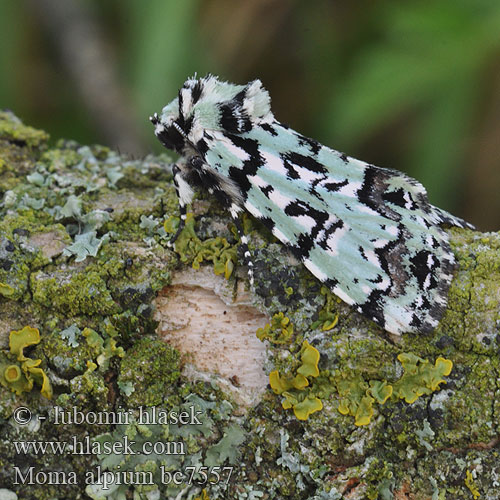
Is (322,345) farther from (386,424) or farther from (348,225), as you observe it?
(348,225)

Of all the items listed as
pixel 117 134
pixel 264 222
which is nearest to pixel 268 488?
pixel 264 222

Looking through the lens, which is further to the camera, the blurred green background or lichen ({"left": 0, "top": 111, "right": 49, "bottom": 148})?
the blurred green background

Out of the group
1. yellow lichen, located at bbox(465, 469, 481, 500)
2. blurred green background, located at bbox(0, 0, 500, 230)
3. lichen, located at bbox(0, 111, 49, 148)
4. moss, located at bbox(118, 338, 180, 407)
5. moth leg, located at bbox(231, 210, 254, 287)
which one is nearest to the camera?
yellow lichen, located at bbox(465, 469, 481, 500)

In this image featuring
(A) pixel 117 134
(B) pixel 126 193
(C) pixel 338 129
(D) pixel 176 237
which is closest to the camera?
(D) pixel 176 237

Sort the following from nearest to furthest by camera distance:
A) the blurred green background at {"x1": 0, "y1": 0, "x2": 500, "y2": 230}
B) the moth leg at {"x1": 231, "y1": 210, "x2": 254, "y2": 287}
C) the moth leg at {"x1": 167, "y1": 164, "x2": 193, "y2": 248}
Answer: the moth leg at {"x1": 231, "y1": 210, "x2": 254, "y2": 287} → the moth leg at {"x1": 167, "y1": 164, "x2": 193, "y2": 248} → the blurred green background at {"x1": 0, "y1": 0, "x2": 500, "y2": 230}

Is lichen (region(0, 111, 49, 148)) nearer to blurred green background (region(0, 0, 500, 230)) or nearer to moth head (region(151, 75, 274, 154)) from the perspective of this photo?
moth head (region(151, 75, 274, 154))

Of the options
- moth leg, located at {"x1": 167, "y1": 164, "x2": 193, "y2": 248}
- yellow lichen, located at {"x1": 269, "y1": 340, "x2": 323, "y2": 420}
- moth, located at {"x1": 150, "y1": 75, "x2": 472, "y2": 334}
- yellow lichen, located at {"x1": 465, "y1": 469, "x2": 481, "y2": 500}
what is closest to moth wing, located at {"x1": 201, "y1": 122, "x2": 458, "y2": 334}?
moth, located at {"x1": 150, "y1": 75, "x2": 472, "y2": 334}
